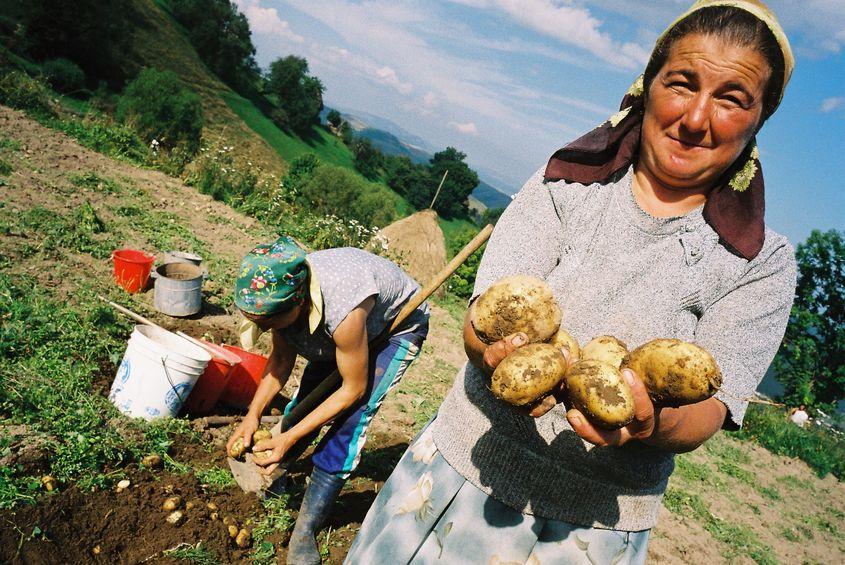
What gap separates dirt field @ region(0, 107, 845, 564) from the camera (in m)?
2.42

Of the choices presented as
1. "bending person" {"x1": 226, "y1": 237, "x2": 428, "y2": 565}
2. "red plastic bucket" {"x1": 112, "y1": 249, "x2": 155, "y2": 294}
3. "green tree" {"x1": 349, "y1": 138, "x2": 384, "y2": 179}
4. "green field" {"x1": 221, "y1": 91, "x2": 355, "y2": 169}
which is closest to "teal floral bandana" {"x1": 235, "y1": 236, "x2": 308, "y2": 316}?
"bending person" {"x1": 226, "y1": 237, "x2": 428, "y2": 565}

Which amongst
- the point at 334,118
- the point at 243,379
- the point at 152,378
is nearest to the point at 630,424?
the point at 152,378

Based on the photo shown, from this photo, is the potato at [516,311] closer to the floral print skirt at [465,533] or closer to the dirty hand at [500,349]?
the dirty hand at [500,349]

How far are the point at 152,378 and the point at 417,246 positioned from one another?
6.40m

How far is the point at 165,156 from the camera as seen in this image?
9.79 metres

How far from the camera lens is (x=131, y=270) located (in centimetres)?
456

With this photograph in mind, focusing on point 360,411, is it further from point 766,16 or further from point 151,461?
point 766,16

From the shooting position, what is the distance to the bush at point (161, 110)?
12125 mm

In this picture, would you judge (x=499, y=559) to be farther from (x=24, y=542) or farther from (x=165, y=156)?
(x=165, y=156)

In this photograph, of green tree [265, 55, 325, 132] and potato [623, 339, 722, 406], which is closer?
potato [623, 339, 722, 406]

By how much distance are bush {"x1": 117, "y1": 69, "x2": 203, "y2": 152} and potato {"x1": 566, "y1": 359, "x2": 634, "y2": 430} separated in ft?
39.5

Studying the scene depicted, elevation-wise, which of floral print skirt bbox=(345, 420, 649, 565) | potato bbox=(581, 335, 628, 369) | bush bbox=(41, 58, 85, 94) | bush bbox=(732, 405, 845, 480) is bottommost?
bush bbox=(41, 58, 85, 94)

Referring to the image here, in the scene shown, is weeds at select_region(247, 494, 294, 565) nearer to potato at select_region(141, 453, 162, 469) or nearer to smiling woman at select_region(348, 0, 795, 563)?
potato at select_region(141, 453, 162, 469)

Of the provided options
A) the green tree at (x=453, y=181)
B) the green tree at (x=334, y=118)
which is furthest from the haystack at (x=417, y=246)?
the green tree at (x=334, y=118)
